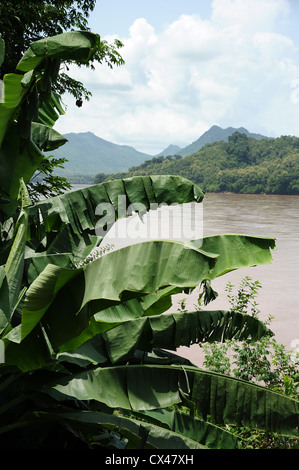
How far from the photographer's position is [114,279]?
1529mm

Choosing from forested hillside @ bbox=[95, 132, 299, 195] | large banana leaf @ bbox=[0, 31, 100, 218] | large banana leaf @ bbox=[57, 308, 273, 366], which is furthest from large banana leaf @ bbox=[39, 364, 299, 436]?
forested hillside @ bbox=[95, 132, 299, 195]

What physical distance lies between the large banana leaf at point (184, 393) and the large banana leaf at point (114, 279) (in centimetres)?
50

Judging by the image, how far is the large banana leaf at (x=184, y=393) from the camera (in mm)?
2000

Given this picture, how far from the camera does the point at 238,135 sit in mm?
73250

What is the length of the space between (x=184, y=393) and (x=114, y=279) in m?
0.91

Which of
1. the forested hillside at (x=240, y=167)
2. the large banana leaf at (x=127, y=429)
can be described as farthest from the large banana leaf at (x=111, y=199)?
the forested hillside at (x=240, y=167)

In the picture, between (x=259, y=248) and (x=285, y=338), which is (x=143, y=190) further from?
(x=285, y=338)

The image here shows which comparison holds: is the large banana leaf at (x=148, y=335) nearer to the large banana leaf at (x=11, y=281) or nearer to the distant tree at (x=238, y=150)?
the large banana leaf at (x=11, y=281)

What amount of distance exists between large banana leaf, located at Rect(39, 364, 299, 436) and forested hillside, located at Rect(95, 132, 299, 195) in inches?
1680

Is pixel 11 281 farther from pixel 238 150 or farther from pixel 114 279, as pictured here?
pixel 238 150

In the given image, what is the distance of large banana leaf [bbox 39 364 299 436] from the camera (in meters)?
2.00

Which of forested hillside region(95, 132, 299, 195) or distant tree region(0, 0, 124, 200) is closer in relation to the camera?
distant tree region(0, 0, 124, 200)

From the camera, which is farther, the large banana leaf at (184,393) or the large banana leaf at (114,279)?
the large banana leaf at (184,393)

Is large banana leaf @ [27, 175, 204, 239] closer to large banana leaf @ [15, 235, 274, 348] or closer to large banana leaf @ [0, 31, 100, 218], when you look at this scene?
large banana leaf @ [0, 31, 100, 218]
